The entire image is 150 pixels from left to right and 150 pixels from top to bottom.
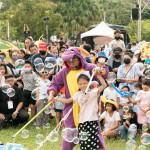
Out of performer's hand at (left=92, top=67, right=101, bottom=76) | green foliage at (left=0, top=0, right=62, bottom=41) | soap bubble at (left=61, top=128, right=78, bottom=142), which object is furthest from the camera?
green foliage at (left=0, top=0, right=62, bottom=41)

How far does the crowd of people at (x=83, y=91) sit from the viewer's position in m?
5.27

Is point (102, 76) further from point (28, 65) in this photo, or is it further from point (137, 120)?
point (28, 65)

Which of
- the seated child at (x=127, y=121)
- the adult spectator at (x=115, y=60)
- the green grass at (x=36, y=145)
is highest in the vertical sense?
the adult spectator at (x=115, y=60)

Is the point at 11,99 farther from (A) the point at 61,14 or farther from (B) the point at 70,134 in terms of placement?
(A) the point at 61,14

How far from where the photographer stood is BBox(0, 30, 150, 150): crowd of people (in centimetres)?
527

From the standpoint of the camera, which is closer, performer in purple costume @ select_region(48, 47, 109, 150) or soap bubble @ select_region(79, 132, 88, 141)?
soap bubble @ select_region(79, 132, 88, 141)

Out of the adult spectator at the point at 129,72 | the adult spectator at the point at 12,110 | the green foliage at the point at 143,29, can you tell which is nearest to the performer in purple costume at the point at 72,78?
the adult spectator at the point at 129,72

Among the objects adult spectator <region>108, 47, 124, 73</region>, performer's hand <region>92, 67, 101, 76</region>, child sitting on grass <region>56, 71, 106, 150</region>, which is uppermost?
performer's hand <region>92, 67, 101, 76</region>

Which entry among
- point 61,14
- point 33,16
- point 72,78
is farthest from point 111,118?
point 61,14

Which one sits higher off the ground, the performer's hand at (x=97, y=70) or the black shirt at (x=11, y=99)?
the performer's hand at (x=97, y=70)

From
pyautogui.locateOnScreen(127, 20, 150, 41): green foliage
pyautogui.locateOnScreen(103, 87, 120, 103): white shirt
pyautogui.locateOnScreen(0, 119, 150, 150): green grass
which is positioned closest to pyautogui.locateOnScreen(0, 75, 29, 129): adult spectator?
pyautogui.locateOnScreen(0, 119, 150, 150): green grass

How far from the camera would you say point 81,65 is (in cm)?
540

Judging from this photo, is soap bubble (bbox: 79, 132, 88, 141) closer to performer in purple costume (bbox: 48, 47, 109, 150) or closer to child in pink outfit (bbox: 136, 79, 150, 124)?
performer in purple costume (bbox: 48, 47, 109, 150)

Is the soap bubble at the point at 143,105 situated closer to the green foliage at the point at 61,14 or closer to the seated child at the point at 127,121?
the seated child at the point at 127,121
